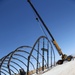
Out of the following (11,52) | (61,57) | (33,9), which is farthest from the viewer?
(33,9)

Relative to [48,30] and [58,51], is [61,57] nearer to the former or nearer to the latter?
[58,51]

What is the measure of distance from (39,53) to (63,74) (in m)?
22.1

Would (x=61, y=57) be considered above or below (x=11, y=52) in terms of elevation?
below

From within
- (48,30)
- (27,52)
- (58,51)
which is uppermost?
(48,30)

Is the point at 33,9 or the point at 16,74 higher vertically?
the point at 33,9

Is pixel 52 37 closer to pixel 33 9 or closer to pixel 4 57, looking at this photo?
pixel 33 9

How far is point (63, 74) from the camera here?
2027cm

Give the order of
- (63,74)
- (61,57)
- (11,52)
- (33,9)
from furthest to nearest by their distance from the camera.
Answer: (33,9) → (11,52) → (61,57) → (63,74)

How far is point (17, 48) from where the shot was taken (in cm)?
3988

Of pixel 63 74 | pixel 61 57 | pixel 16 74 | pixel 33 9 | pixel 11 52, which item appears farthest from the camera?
pixel 16 74

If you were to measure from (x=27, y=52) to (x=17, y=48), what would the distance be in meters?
3.42

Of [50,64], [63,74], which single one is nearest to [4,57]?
[50,64]

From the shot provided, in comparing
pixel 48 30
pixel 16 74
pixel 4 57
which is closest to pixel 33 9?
pixel 48 30

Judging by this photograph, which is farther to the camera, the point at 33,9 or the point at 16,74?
the point at 16,74
